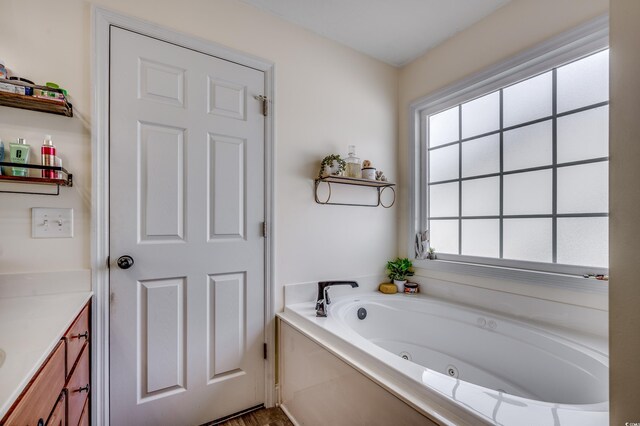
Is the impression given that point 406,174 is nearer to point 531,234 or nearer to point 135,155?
point 531,234

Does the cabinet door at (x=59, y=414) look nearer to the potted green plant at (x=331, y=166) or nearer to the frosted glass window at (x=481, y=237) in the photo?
the potted green plant at (x=331, y=166)

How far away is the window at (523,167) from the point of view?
150cm

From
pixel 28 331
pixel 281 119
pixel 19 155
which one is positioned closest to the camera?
pixel 28 331

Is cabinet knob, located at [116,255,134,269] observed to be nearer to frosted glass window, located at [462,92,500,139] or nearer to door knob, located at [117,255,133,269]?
door knob, located at [117,255,133,269]

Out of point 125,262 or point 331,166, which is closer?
point 125,262

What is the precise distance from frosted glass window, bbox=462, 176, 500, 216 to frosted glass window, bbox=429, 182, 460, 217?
6cm

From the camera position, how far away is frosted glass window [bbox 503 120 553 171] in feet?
5.50

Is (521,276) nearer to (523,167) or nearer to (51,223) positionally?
(523,167)

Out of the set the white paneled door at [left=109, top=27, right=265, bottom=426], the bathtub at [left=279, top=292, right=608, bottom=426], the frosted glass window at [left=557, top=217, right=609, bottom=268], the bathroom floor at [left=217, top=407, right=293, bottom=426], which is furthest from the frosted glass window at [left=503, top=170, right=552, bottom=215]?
the bathroom floor at [left=217, top=407, right=293, bottom=426]

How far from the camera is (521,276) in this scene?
1.67 metres

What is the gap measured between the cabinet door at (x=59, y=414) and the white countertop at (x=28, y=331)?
188mm

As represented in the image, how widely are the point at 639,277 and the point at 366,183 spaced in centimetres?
165

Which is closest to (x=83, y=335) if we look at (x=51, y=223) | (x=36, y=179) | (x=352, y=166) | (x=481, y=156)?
(x=51, y=223)

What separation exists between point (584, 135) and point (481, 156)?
55 centimetres
